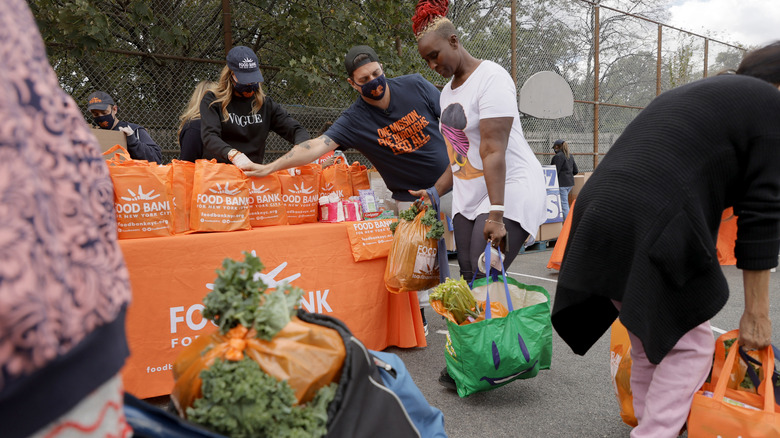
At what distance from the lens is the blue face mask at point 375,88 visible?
3445mm

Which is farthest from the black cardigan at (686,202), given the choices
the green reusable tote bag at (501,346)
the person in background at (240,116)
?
the person in background at (240,116)

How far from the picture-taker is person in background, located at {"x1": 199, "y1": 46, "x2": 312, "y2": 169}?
12.1 feet

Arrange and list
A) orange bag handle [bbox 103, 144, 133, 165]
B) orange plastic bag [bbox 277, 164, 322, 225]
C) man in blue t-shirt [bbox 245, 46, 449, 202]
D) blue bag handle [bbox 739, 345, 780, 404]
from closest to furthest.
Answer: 1. blue bag handle [bbox 739, 345, 780, 404]
2. orange bag handle [bbox 103, 144, 133, 165]
3. man in blue t-shirt [bbox 245, 46, 449, 202]
4. orange plastic bag [bbox 277, 164, 322, 225]

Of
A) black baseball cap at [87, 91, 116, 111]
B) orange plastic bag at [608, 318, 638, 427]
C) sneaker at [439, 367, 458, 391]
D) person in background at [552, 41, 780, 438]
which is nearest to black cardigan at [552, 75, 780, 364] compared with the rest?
person in background at [552, 41, 780, 438]

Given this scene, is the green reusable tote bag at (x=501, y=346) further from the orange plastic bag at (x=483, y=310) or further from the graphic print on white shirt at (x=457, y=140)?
the graphic print on white shirt at (x=457, y=140)

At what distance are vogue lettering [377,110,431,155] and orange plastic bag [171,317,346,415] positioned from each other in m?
2.54

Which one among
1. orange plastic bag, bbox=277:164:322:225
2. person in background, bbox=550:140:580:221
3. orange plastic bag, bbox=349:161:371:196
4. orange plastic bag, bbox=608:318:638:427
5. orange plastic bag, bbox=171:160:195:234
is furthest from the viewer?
person in background, bbox=550:140:580:221

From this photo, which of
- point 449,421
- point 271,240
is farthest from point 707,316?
point 271,240

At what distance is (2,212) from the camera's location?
521 mm

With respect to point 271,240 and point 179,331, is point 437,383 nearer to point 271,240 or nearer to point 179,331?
point 271,240

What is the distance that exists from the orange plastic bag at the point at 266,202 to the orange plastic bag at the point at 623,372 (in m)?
2.27

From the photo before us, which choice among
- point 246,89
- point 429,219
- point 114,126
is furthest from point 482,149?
point 114,126

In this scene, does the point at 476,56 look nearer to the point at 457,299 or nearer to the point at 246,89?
the point at 246,89

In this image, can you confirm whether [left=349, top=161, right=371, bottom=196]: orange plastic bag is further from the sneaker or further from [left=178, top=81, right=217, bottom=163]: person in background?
the sneaker
